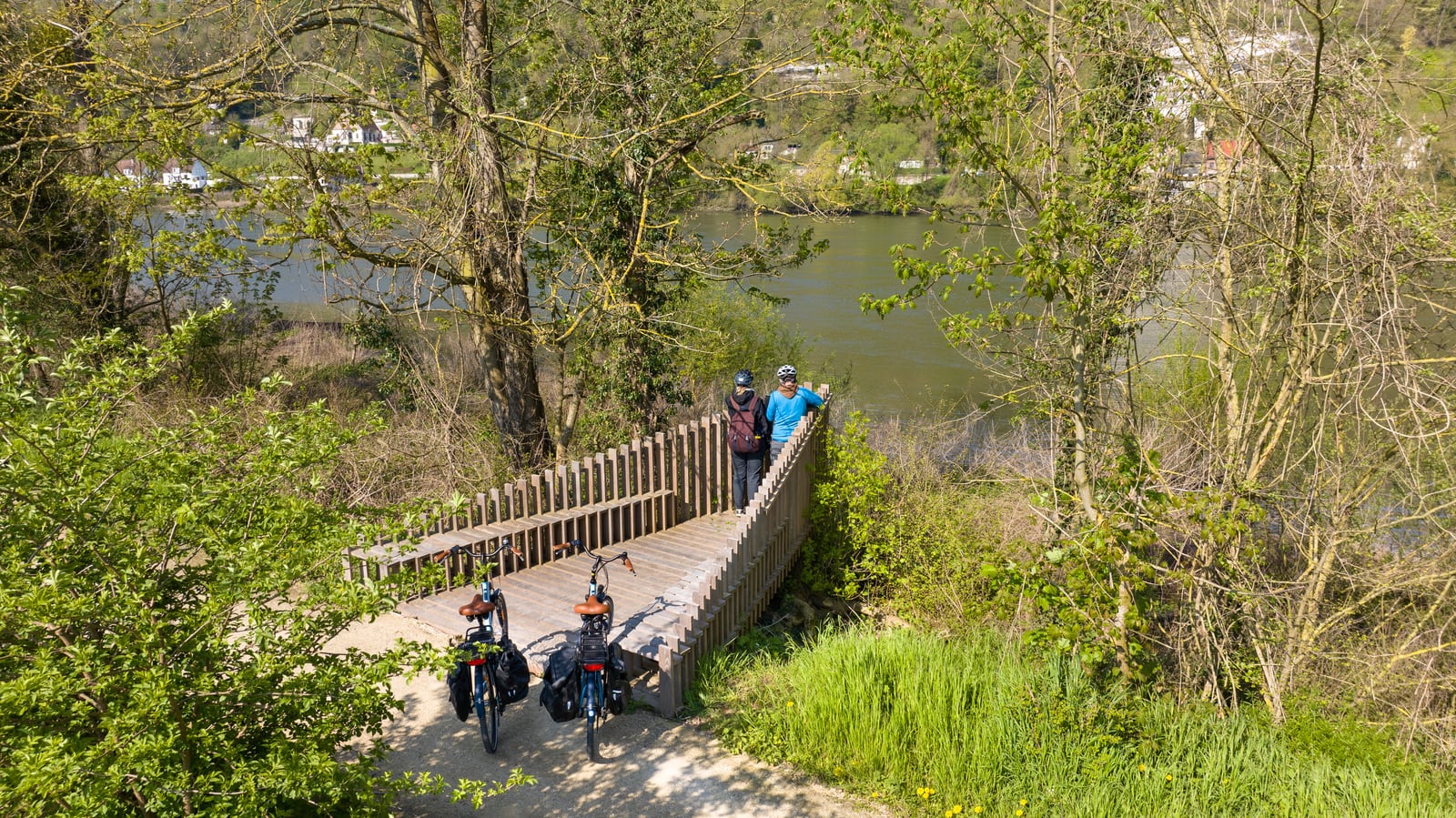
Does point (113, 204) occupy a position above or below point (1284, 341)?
above

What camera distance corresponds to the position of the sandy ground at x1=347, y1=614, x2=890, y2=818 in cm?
541

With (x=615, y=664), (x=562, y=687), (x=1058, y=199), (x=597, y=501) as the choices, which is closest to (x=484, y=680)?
(x=562, y=687)

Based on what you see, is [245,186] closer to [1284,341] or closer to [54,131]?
[54,131]

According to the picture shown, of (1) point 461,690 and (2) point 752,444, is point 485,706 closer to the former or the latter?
(1) point 461,690

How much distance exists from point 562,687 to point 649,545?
106 inches

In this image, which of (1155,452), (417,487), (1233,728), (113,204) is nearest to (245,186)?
(113,204)

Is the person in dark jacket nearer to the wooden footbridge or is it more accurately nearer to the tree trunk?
the wooden footbridge

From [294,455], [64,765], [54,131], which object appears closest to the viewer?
[64,765]

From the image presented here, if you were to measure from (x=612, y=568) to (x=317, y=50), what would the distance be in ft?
27.8

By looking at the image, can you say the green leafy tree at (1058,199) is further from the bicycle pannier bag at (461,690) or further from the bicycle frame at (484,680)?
the bicycle pannier bag at (461,690)

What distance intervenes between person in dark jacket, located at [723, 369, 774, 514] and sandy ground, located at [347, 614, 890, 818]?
2.96 meters

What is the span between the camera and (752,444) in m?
8.73

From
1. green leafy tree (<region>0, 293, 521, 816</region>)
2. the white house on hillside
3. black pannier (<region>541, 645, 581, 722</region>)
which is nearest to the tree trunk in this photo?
the white house on hillside

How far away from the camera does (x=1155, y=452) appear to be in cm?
644
